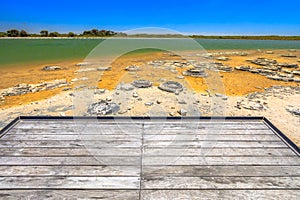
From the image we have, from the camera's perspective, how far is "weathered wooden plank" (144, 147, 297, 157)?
2.87m

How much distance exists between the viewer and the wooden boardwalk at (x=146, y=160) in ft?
7.23

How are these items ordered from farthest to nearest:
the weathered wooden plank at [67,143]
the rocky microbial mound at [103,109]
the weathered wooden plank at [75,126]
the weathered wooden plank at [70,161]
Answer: the rocky microbial mound at [103,109] < the weathered wooden plank at [75,126] < the weathered wooden plank at [67,143] < the weathered wooden plank at [70,161]

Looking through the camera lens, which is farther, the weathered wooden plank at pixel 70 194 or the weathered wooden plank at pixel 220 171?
the weathered wooden plank at pixel 220 171

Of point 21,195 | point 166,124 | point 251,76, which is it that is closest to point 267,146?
point 166,124

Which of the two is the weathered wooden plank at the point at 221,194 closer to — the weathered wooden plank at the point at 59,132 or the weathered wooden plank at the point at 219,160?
the weathered wooden plank at the point at 219,160

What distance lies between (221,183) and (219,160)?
445 mm

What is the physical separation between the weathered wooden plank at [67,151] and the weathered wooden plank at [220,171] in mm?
468

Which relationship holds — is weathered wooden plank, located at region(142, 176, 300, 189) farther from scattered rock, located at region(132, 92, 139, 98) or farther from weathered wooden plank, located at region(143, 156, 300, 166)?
scattered rock, located at region(132, 92, 139, 98)

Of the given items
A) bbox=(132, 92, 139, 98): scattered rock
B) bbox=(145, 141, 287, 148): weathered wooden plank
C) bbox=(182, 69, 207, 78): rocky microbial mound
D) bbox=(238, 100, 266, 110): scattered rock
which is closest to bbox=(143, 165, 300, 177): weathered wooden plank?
bbox=(145, 141, 287, 148): weathered wooden plank

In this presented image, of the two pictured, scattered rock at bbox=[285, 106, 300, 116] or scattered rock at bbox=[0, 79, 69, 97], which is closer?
scattered rock at bbox=[285, 106, 300, 116]

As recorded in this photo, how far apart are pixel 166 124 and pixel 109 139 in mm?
1129

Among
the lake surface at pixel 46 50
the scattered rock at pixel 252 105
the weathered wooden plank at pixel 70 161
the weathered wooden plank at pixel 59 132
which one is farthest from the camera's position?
the lake surface at pixel 46 50

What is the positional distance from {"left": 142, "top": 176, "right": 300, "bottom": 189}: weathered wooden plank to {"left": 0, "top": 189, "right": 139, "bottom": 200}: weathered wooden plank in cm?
22

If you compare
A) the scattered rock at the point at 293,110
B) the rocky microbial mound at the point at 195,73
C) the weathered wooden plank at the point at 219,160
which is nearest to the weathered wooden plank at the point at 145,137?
the weathered wooden plank at the point at 219,160
